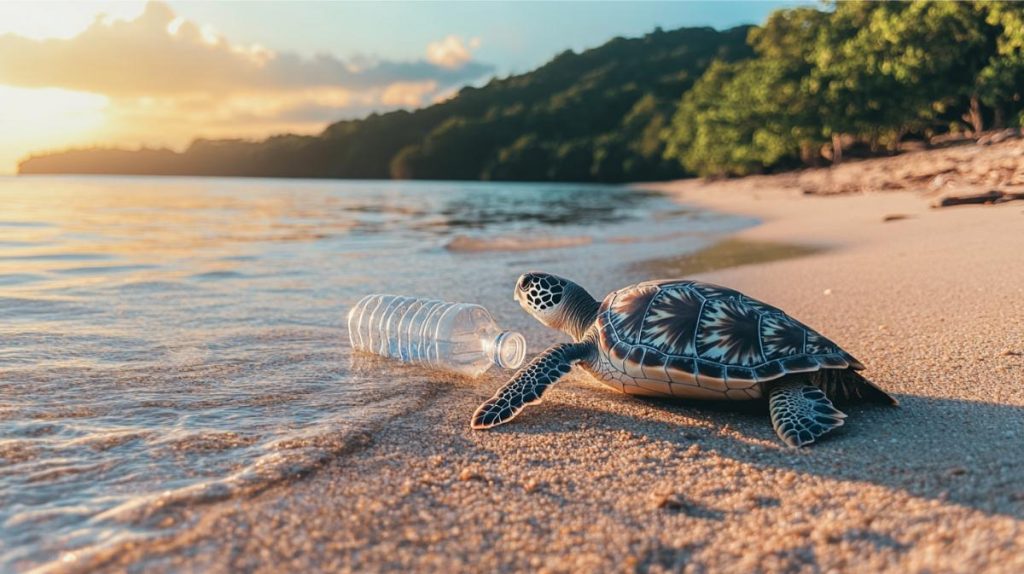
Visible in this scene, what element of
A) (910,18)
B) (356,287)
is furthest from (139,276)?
(910,18)

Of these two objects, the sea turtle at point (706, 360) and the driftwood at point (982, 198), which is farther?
the driftwood at point (982, 198)

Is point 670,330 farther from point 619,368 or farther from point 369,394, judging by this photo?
point 369,394

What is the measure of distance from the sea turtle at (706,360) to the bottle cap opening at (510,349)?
23.5 inches

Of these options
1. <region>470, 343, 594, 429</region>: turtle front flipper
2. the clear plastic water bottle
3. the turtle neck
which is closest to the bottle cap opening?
the clear plastic water bottle

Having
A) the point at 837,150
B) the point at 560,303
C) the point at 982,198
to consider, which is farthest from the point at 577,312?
the point at 837,150

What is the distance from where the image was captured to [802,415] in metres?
3.46

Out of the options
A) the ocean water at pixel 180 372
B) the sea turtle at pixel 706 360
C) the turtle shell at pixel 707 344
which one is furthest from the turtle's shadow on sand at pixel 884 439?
the ocean water at pixel 180 372

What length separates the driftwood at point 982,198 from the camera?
45.3ft

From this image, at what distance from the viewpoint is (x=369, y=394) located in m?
4.30

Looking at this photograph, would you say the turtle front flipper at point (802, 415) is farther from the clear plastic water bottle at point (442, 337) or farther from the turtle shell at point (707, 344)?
the clear plastic water bottle at point (442, 337)

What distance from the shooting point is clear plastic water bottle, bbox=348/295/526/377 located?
16.3 ft

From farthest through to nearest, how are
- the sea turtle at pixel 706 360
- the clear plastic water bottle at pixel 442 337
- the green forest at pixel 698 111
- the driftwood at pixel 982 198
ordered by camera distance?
1. the green forest at pixel 698 111
2. the driftwood at pixel 982 198
3. the clear plastic water bottle at pixel 442 337
4. the sea turtle at pixel 706 360

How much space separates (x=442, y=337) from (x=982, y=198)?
13811 mm

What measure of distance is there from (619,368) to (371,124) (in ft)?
519
